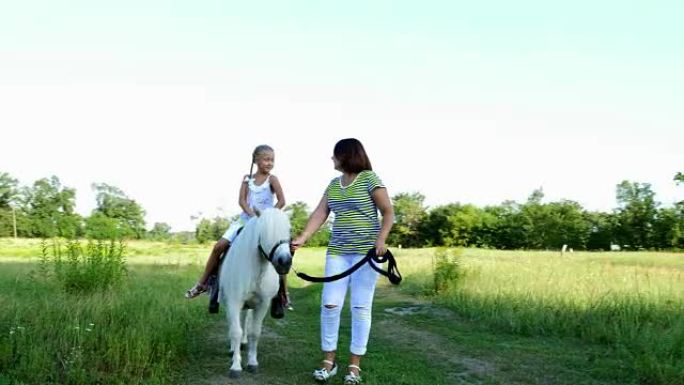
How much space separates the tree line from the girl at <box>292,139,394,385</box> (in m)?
46.3

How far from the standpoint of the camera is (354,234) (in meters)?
5.26

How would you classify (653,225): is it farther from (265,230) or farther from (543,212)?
(265,230)

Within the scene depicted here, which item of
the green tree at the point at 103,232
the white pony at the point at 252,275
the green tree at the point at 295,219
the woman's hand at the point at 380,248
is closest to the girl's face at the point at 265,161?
the green tree at the point at 295,219

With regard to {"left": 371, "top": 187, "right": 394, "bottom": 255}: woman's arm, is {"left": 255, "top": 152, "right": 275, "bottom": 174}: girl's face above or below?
above

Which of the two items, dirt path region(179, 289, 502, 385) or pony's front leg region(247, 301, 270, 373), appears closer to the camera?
dirt path region(179, 289, 502, 385)

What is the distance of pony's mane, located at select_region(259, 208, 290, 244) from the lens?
16.5 ft

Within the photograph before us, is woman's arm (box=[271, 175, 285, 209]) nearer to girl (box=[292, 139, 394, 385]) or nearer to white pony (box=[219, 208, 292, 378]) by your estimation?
white pony (box=[219, 208, 292, 378])

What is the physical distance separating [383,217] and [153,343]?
2415 mm

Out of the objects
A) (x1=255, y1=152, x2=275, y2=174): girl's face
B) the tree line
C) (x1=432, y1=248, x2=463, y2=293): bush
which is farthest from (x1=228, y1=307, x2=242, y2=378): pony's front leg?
the tree line

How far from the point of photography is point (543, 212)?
212ft

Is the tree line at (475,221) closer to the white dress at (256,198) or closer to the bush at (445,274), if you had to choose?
the bush at (445,274)

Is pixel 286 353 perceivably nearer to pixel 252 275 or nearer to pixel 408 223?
pixel 252 275

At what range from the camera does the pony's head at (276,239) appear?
191 inches

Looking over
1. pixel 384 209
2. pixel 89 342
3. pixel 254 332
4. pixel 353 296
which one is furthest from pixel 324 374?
pixel 89 342
